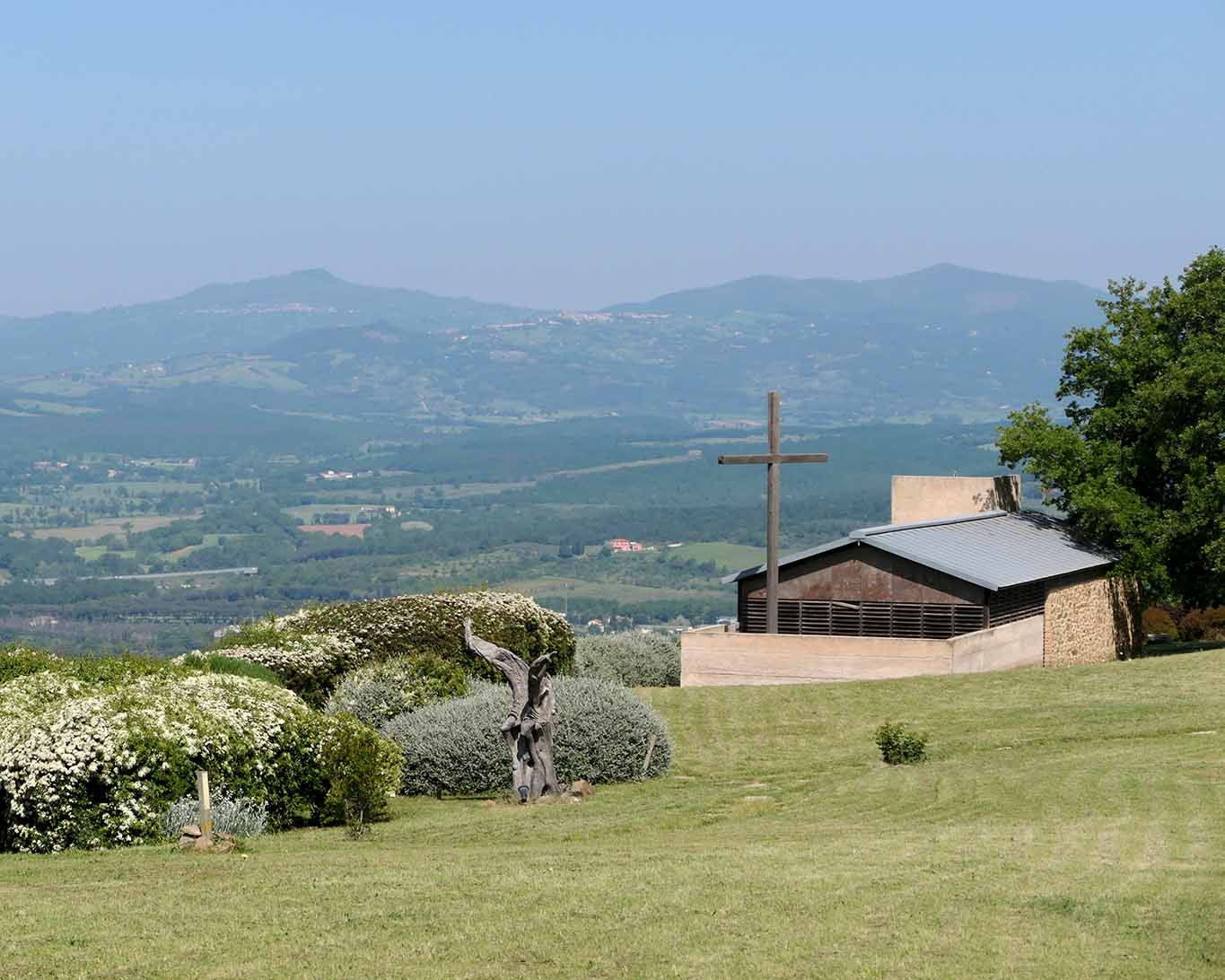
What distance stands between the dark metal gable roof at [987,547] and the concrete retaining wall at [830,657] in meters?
1.44

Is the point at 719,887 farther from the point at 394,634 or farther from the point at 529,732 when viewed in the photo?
the point at 394,634

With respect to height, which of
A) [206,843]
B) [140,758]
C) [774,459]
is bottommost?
[206,843]

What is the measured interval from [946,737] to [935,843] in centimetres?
1143

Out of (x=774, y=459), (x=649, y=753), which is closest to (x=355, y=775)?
(x=649, y=753)

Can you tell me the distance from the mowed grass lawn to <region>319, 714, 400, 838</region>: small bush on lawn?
38cm

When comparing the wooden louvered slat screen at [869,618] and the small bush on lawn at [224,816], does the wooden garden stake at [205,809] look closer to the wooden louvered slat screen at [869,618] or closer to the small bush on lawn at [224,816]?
the small bush on lawn at [224,816]

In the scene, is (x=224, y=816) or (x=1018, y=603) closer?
(x=224, y=816)

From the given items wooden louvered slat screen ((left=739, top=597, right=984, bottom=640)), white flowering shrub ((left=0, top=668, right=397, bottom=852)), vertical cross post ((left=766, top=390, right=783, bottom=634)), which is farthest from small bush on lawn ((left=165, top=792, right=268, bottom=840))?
wooden louvered slat screen ((left=739, top=597, right=984, bottom=640))

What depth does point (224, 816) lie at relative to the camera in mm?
20672

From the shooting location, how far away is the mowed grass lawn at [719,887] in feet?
42.0

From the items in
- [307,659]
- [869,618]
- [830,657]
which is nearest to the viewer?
[307,659]

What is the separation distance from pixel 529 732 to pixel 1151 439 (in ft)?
91.3

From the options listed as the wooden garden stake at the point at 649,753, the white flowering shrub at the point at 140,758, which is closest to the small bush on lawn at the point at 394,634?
the wooden garden stake at the point at 649,753

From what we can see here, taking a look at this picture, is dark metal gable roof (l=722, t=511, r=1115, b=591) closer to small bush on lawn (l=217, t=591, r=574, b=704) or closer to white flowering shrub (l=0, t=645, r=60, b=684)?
small bush on lawn (l=217, t=591, r=574, b=704)
